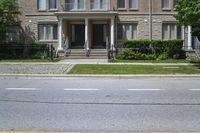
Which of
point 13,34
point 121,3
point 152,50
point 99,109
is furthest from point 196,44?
point 99,109

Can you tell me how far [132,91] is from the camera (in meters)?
12.2

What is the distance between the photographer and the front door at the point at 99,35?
33.9 m

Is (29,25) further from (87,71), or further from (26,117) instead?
(26,117)

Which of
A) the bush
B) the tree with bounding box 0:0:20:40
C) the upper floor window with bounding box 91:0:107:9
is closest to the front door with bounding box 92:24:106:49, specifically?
the upper floor window with bounding box 91:0:107:9

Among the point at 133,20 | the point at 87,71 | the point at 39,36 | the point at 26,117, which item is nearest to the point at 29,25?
the point at 39,36

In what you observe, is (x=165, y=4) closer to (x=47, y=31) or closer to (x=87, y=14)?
(x=87, y=14)

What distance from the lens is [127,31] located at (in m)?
33.1

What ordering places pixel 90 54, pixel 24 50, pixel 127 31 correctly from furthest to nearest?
pixel 127 31 → pixel 24 50 → pixel 90 54

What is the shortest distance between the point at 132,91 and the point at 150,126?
530 cm

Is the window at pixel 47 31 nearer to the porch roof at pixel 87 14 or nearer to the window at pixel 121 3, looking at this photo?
the porch roof at pixel 87 14

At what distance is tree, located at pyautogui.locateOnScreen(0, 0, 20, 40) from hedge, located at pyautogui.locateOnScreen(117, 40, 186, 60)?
1028 centimetres

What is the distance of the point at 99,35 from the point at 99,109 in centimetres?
→ 2566

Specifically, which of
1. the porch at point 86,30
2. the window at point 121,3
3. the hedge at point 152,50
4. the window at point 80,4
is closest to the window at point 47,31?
the porch at point 86,30

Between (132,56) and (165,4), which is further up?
(165,4)
